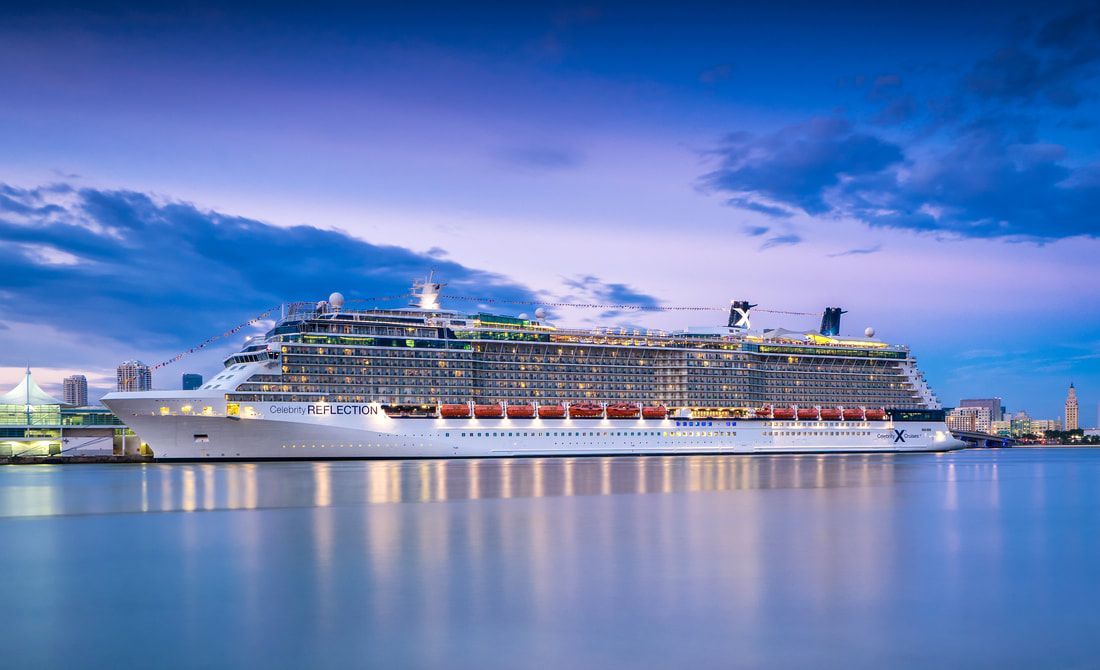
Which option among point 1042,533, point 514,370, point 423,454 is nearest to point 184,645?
point 1042,533

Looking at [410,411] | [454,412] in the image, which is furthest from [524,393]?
[410,411]

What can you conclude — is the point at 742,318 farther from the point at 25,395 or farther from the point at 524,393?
the point at 25,395

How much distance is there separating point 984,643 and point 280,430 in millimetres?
49523

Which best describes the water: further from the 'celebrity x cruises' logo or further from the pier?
the pier

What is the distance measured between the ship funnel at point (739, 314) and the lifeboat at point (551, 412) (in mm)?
25924

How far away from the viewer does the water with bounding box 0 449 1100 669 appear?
13672mm

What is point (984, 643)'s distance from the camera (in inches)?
555

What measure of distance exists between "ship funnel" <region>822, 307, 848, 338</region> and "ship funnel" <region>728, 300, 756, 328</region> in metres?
8.12

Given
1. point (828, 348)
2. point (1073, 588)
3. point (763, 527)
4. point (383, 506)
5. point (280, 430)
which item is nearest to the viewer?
point (1073, 588)

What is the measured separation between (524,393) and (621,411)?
312 inches

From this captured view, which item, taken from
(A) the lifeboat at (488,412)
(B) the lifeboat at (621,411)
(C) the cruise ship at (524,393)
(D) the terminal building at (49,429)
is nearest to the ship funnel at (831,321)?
(C) the cruise ship at (524,393)

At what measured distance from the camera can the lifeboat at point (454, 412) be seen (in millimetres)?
64125

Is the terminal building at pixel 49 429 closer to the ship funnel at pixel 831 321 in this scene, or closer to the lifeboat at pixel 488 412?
the lifeboat at pixel 488 412

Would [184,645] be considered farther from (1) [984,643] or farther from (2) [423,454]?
(2) [423,454]
